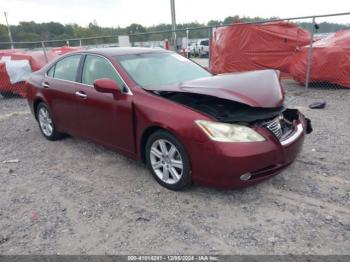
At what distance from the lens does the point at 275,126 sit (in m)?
3.70

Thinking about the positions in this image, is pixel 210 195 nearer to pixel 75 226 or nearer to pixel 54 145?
pixel 75 226

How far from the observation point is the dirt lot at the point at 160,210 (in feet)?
9.87

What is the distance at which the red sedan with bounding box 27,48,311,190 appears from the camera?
339 centimetres

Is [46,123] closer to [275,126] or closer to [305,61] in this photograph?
[275,126]

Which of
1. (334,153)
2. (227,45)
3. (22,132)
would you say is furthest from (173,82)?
(227,45)

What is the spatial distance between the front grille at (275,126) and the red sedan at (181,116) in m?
0.01

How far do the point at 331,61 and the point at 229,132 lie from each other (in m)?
6.93

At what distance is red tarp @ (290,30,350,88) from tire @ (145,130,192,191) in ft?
22.7

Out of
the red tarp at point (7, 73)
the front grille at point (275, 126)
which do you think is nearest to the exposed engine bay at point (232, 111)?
the front grille at point (275, 126)

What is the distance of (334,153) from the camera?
481 centimetres

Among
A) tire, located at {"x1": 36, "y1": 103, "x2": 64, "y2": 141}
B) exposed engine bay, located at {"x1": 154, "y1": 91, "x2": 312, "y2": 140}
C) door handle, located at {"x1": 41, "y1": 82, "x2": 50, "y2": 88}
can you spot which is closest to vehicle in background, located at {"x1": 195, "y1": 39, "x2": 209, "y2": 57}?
tire, located at {"x1": 36, "y1": 103, "x2": 64, "y2": 141}

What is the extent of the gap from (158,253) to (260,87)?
2013 mm

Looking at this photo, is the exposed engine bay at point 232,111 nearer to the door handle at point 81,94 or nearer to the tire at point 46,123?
the door handle at point 81,94

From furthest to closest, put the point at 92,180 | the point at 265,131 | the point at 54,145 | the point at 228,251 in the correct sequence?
1. the point at 54,145
2. the point at 92,180
3. the point at 265,131
4. the point at 228,251
